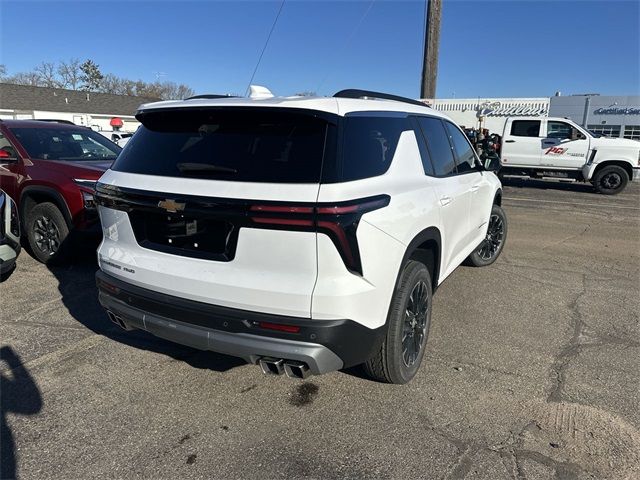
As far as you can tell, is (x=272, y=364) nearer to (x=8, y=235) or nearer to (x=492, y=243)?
(x=8, y=235)

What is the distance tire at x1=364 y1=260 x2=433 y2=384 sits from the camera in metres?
2.80

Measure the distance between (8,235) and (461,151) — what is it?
14.7 ft

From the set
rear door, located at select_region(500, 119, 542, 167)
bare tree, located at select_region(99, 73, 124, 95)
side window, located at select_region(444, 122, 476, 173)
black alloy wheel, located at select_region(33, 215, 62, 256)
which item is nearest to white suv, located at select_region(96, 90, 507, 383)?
side window, located at select_region(444, 122, 476, 173)

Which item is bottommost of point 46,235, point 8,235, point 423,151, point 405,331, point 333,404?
point 333,404

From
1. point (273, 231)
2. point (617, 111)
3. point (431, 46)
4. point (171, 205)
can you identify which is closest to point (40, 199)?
point (171, 205)

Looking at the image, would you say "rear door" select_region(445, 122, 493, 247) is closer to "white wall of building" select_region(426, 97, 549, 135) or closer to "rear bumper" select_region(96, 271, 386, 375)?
"rear bumper" select_region(96, 271, 386, 375)

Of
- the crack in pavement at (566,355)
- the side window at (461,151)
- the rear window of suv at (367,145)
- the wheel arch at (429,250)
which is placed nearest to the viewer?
the rear window of suv at (367,145)

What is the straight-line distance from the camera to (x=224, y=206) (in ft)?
7.89

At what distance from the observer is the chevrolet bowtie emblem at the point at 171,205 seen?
8.25ft

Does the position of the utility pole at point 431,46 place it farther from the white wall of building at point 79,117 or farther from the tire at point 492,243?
the white wall of building at point 79,117

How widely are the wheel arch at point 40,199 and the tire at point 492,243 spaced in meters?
4.66

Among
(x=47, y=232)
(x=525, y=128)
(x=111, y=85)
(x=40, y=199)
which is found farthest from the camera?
(x=111, y=85)

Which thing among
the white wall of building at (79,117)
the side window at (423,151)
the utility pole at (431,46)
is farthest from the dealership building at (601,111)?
the white wall of building at (79,117)

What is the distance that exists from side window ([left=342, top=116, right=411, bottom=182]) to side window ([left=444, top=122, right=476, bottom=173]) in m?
1.43
